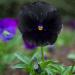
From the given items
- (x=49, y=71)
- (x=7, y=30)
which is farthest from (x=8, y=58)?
(x=49, y=71)

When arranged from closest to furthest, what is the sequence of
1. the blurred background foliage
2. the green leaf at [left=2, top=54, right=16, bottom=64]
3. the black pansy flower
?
the black pansy flower, the green leaf at [left=2, top=54, right=16, bottom=64], the blurred background foliage

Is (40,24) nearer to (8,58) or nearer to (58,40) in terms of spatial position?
(8,58)

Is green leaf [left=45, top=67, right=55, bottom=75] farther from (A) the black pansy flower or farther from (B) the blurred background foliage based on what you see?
(B) the blurred background foliage

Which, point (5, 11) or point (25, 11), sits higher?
point (25, 11)

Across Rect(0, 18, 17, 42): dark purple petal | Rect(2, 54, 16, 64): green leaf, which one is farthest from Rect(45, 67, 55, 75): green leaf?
Rect(0, 18, 17, 42): dark purple petal

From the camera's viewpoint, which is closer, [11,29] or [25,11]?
[25,11]

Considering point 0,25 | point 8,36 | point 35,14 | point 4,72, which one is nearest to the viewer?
point 35,14

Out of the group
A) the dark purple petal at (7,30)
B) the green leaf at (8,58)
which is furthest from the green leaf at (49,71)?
the dark purple petal at (7,30)

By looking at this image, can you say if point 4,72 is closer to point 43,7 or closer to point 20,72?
point 20,72

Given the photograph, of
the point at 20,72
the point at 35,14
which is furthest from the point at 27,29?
the point at 20,72
